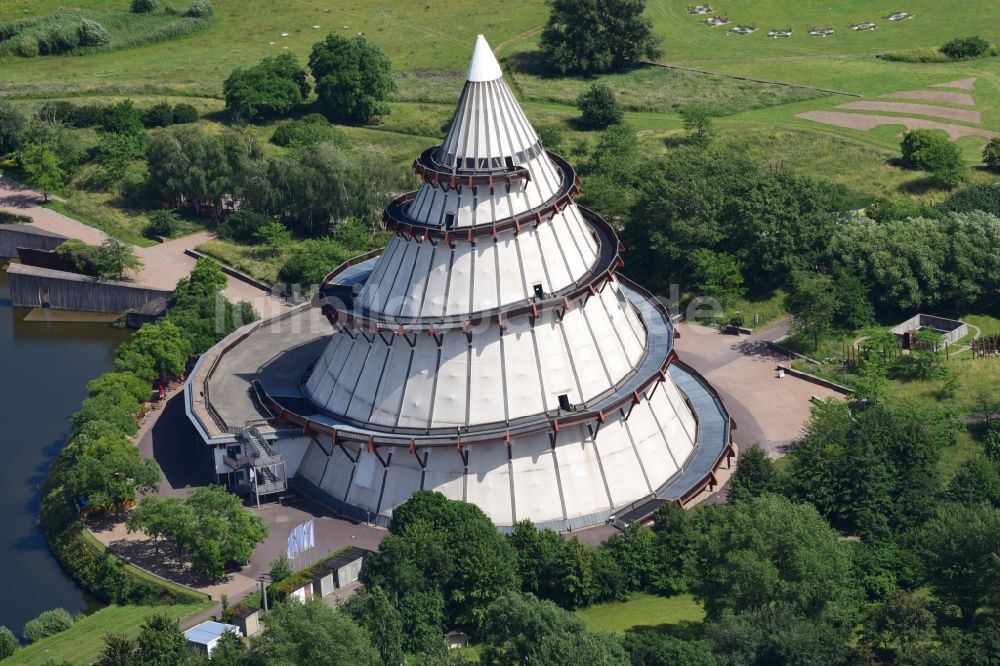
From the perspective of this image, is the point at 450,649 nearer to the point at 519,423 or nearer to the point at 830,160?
the point at 519,423

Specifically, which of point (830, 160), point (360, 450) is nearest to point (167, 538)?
point (360, 450)

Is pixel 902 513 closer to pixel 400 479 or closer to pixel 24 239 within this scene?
pixel 400 479

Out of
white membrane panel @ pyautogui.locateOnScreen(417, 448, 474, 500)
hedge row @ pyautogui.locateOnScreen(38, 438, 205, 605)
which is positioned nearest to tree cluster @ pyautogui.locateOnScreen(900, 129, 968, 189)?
white membrane panel @ pyautogui.locateOnScreen(417, 448, 474, 500)

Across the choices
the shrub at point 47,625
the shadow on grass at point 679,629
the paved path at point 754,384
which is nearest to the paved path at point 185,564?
the shrub at point 47,625

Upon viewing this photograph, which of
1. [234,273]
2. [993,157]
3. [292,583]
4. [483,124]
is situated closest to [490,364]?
[483,124]

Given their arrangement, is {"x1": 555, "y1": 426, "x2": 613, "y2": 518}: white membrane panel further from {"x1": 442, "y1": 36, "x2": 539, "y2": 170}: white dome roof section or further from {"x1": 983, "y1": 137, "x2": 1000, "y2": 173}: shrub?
{"x1": 983, "y1": 137, "x2": 1000, "y2": 173}: shrub

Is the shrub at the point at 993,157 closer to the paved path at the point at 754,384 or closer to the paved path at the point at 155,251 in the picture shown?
the paved path at the point at 754,384

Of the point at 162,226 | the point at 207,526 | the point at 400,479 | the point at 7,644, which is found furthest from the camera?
the point at 162,226
